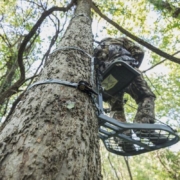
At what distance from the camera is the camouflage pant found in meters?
2.32

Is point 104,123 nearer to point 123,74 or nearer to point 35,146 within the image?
point 123,74

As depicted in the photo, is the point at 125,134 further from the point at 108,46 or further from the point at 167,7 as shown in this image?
the point at 167,7

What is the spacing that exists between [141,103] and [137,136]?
0.65 metres

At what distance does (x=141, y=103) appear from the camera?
2553 mm

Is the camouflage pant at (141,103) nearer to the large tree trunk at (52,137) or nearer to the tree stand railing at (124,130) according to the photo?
the tree stand railing at (124,130)

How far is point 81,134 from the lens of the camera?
104 cm

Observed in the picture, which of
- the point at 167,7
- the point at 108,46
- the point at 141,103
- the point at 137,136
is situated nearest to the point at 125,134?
the point at 137,136

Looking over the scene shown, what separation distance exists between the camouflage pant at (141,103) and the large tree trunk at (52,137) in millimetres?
1093

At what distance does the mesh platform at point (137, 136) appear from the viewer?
1.67 metres

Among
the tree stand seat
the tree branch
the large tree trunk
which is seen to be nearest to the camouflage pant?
the tree stand seat

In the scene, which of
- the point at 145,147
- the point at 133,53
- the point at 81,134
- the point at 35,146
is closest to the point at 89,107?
the point at 81,134

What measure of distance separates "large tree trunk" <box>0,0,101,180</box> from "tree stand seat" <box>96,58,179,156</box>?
0.51 metres

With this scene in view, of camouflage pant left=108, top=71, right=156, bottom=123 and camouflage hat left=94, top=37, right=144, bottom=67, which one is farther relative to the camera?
camouflage hat left=94, top=37, right=144, bottom=67

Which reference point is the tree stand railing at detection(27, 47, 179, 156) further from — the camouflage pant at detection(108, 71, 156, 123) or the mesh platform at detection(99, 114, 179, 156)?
the camouflage pant at detection(108, 71, 156, 123)
